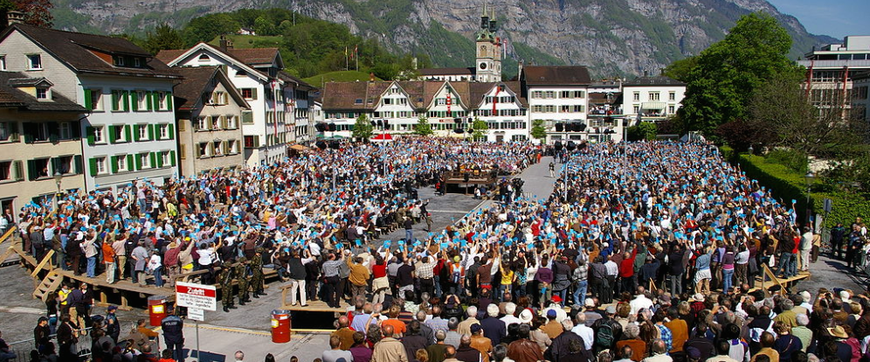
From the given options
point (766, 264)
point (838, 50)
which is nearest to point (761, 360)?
point (766, 264)

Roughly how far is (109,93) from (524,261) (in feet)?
108

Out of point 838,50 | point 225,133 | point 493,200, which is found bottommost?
point 493,200

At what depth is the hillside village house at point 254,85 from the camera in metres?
56.6

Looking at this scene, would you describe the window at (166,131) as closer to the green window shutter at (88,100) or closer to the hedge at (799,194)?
the green window shutter at (88,100)

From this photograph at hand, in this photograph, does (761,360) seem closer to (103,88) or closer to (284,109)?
(103,88)

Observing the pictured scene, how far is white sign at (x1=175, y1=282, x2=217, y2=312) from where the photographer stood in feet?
39.7

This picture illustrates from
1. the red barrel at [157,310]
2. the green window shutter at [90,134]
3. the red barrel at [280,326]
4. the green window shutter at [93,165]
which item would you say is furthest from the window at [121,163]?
the red barrel at [280,326]

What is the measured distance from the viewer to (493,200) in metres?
41.6

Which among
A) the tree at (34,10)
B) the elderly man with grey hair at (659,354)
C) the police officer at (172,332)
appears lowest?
the police officer at (172,332)

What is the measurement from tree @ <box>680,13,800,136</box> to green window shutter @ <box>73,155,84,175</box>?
5337 cm

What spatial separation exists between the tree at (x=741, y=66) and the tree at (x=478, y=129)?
30.2 metres

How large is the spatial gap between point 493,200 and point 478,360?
31.7 metres

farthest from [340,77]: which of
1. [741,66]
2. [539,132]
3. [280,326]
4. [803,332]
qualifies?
[803,332]

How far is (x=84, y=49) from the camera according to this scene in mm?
41406
